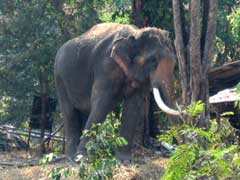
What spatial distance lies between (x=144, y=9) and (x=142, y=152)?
90.8 inches

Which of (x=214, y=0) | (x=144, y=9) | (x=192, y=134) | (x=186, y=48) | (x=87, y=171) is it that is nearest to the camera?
(x=192, y=134)

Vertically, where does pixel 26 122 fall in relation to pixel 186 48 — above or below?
below

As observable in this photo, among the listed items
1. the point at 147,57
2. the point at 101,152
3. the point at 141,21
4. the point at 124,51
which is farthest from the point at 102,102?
the point at 101,152

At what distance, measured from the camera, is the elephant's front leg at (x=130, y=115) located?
35.5 feet

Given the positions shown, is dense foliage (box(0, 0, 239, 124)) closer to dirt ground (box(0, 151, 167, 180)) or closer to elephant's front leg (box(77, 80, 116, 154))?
dirt ground (box(0, 151, 167, 180))

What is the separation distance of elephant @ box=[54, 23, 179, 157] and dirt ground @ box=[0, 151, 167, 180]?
465mm

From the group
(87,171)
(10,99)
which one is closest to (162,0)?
(10,99)

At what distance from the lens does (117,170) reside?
9.43 metres

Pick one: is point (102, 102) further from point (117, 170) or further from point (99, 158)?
point (99, 158)

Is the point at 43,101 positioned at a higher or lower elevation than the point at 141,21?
lower

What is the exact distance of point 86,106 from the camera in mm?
11570

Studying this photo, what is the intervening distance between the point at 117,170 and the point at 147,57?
5.50ft

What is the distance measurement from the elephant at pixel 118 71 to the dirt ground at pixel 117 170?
0.46m

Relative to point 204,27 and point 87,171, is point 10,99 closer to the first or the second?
point 204,27
